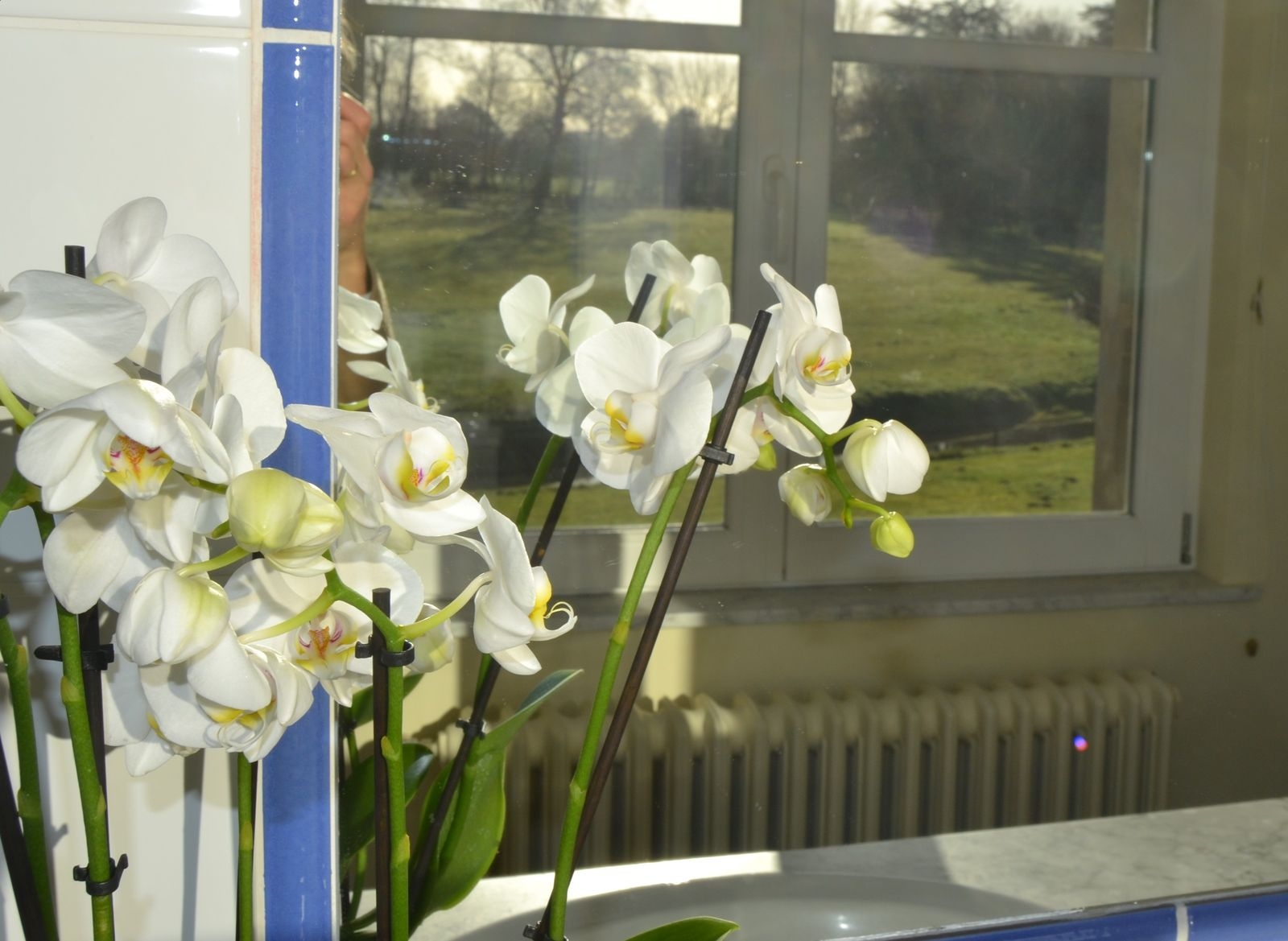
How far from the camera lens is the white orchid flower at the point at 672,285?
23.0 inches

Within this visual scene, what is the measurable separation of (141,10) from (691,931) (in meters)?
0.49

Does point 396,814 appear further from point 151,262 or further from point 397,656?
point 151,262

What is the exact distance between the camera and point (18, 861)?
19.0 inches

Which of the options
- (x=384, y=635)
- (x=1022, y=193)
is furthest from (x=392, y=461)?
(x=1022, y=193)

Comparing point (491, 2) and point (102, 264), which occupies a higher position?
point (491, 2)

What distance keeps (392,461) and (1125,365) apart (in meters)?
0.56

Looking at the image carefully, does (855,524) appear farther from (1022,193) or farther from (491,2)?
(491,2)

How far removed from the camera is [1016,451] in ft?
2.49

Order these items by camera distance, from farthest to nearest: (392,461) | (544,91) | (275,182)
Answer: (544,91) < (275,182) < (392,461)

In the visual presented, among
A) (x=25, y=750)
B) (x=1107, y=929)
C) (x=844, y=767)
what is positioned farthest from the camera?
(x=844, y=767)

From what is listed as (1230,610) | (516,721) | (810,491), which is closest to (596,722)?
(516,721)

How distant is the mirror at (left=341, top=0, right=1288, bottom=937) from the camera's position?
636 millimetres

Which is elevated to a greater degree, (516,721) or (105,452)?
(105,452)

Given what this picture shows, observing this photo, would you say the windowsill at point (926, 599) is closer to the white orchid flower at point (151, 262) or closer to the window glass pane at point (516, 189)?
the window glass pane at point (516, 189)
